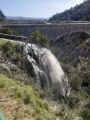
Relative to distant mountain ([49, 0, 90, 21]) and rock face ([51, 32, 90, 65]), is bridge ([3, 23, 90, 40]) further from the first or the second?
distant mountain ([49, 0, 90, 21])

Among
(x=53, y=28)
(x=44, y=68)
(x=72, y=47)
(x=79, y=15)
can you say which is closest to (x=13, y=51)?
(x=44, y=68)

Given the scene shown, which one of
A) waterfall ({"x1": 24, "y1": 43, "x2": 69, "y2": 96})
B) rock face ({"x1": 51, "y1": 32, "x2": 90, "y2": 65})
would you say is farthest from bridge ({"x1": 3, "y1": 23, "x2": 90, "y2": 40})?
waterfall ({"x1": 24, "y1": 43, "x2": 69, "y2": 96})

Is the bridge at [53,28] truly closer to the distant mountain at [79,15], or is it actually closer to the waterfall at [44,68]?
the waterfall at [44,68]

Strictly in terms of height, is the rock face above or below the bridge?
below

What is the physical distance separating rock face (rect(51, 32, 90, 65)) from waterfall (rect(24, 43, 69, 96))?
15.0m

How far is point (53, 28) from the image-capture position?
56656 mm

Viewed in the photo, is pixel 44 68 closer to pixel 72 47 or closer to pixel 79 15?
pixel 72 47

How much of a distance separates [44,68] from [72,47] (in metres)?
26.1

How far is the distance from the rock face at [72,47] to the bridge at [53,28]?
3.41m

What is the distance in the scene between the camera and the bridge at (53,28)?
54.6 meters

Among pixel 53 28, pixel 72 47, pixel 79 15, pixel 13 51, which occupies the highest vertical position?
pixel 79 15

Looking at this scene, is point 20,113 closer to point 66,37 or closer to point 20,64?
point 20,64

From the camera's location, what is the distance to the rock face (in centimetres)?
3819

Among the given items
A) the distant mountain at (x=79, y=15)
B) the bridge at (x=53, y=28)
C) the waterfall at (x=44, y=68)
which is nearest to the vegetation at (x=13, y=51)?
→ the waterfall at (x=44, y=68)
